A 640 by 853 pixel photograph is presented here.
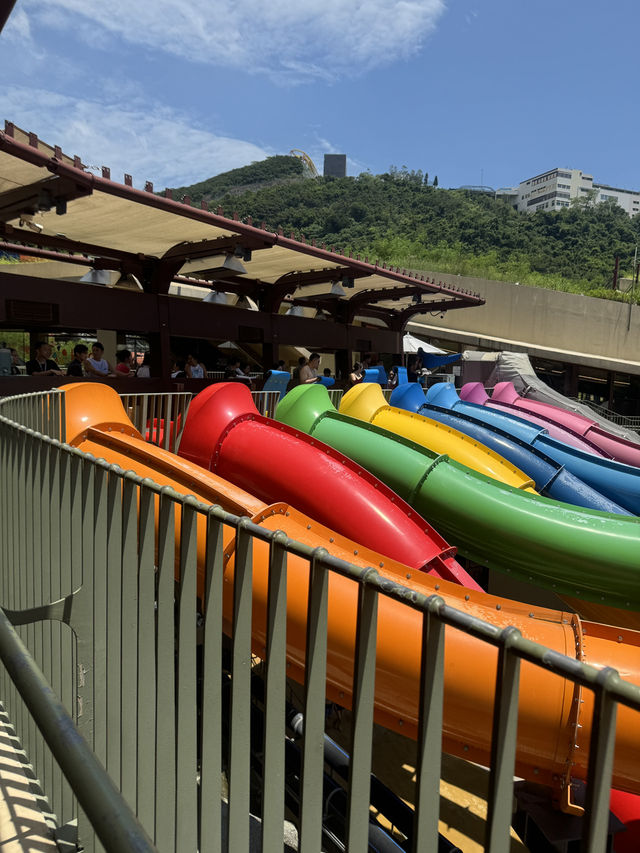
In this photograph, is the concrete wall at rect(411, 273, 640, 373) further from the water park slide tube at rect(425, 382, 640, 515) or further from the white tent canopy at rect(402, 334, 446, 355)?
the water park slide tube at rect(425, 382, 640, 515)

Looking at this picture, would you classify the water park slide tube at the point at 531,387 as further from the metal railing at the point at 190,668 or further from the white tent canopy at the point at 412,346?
the metal railing at the point at 190,668

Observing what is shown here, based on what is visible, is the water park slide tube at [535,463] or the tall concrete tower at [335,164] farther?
the tall concrete tower at [335,164]

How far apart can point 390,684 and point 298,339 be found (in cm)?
1211

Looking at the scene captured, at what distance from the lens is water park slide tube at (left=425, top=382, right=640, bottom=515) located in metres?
8.86

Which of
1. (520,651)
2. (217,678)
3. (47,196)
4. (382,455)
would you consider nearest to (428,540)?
(382,455)

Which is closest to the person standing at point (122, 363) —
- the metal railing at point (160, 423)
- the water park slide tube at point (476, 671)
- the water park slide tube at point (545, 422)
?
the metal railing at point (160, 423)

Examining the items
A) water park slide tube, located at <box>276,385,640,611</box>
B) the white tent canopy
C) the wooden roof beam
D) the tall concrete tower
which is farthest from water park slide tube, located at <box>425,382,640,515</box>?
the tall concrete tower

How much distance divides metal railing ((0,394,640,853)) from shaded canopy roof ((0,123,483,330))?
4.65 m

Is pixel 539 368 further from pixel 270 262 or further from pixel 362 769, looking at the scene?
pixel 362 769

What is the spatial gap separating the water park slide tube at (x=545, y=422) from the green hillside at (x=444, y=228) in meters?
24.2

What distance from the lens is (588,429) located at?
39.8 feet

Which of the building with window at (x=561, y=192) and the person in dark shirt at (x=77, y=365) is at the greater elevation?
the building with window at (x=561, y=192)

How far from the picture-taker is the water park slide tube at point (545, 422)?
11203mm

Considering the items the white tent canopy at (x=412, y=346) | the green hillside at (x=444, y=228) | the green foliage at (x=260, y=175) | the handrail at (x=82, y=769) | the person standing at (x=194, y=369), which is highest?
the green foliage at (x=260, y=175)
